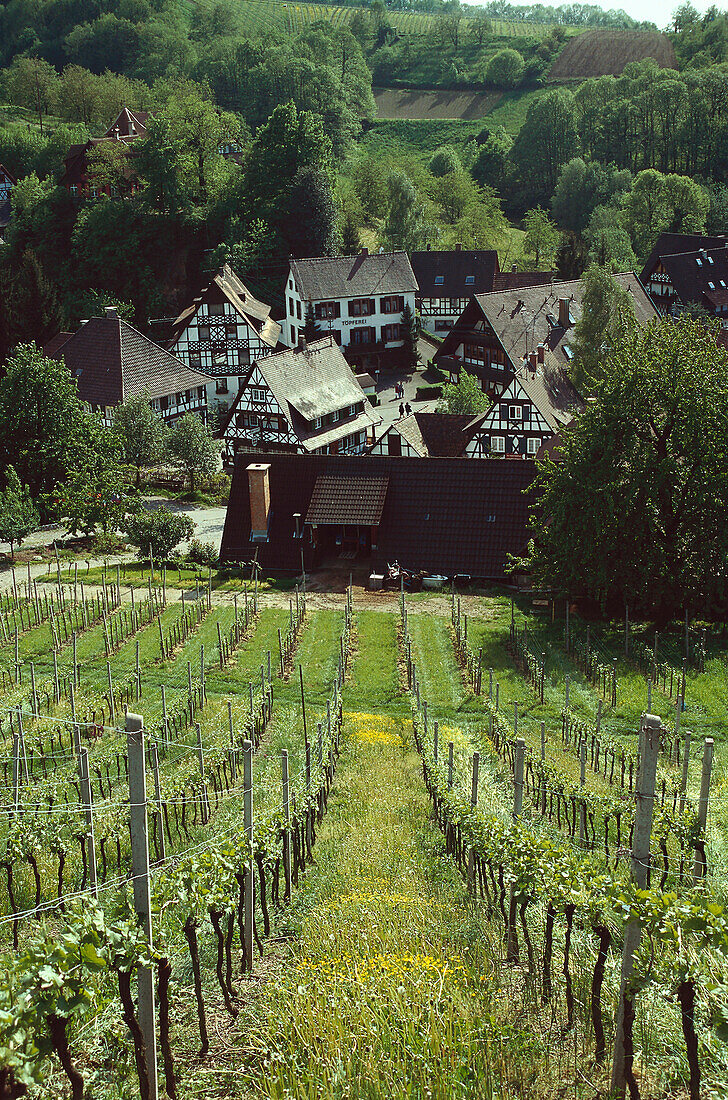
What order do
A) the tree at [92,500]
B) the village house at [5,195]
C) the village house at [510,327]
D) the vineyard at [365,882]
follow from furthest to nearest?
the village house at [5,195] < the village house at [510,327] < the tree at [92,500] < the vineyard at [365,882]

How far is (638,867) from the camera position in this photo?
28.1 ft

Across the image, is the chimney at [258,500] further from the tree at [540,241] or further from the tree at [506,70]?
the tree at [506,70]

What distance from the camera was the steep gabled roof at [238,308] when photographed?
5778 centimetres

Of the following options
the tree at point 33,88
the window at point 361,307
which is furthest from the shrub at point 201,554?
the tree at point 33,88

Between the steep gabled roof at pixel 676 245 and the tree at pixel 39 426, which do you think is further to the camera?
the steep gabled roof at pixel 676 245

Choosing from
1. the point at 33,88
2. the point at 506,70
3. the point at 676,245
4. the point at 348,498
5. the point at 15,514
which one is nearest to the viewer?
the point at 348,498

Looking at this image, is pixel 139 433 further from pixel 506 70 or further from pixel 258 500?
pixel 506 70

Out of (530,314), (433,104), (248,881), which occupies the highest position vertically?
(433,104)

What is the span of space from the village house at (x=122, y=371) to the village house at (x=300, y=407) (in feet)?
19.1

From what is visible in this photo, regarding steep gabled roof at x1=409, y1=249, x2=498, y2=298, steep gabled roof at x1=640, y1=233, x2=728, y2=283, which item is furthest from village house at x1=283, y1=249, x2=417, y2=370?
steep gabled roof at x1=640, y1=233, x2=728, y2=283

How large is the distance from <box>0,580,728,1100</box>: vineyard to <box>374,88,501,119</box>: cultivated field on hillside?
111 m

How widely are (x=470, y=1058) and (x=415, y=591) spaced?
841 inches

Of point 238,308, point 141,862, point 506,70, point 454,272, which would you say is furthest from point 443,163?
point 141,862

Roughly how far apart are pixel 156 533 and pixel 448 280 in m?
39.3
